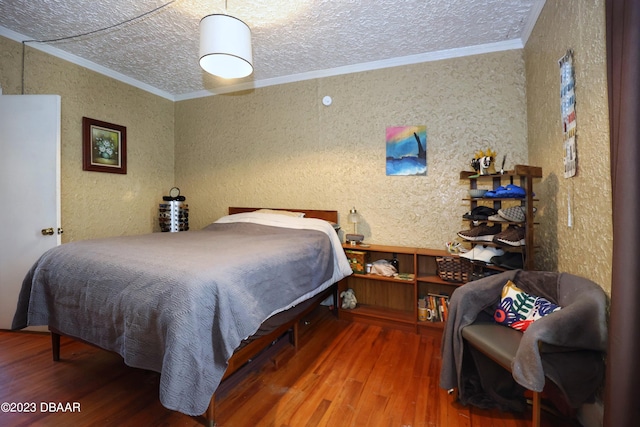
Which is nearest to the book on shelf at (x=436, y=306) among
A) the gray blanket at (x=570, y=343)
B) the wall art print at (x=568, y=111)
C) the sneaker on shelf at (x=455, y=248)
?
the sneaker on shelf at (x=455, y=248)

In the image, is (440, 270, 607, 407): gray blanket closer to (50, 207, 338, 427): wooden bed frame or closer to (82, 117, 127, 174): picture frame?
(50, 207, 338, 427): wooden bed frame

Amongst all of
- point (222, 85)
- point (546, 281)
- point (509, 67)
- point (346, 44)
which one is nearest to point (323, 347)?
point (546, 281)

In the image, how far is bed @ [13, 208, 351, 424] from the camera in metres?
1.23

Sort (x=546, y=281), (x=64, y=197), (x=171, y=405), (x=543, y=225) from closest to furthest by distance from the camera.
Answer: (x=171, y=405) < (x=546, y=281) < (x=543, y=225) < (x=64, y=197)

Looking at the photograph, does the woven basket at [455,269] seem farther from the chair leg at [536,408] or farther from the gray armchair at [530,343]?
the chair leg at [536,408]

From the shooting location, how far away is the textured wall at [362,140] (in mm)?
2617

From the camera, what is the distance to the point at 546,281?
→ 1619 mm

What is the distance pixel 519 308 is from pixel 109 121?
4230mm

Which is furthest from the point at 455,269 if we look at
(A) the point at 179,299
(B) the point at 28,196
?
(B) the point at 28,196

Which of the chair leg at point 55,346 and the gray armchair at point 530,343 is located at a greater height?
the gray armchair at point 530,343

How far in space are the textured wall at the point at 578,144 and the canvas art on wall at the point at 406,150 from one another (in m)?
0.91

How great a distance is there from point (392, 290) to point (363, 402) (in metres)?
1.37

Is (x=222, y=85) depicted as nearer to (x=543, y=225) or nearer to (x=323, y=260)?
(x=323, y=260)

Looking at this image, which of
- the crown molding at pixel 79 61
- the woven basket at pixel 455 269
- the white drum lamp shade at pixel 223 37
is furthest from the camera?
the crown molding at pixel 79 61
